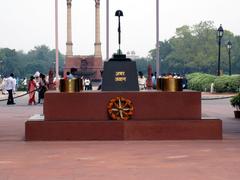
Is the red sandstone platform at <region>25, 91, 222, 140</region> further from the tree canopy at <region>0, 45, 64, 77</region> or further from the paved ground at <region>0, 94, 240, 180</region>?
the tree canopy at <region>0, 45, 64, 77</region>

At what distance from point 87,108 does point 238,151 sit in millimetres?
3700

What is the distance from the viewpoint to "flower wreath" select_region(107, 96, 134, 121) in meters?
13.8

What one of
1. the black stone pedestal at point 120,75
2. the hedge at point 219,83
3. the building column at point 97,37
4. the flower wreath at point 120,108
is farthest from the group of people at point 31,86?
the building column at point 97,37

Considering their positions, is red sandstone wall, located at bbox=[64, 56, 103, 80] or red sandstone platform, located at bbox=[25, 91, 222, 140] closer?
red sandstone platform, located at bbox=[25, 91, 222, 140]

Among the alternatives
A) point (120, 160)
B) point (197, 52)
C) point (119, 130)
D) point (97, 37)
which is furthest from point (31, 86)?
point (197, 52)

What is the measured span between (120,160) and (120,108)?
134 inches

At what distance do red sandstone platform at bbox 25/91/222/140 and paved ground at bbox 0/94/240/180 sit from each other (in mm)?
428

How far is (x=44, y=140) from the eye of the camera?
13.6m

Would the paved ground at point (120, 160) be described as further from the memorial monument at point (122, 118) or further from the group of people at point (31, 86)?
the group of people at point (31, 86)

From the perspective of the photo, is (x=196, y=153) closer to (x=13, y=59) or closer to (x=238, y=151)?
(x=238, y=151)

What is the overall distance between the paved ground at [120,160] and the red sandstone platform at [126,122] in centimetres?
43

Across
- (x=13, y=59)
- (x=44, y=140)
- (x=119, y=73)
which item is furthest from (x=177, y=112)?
(x=13, y=59)

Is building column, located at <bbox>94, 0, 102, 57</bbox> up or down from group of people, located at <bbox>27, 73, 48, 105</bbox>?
up

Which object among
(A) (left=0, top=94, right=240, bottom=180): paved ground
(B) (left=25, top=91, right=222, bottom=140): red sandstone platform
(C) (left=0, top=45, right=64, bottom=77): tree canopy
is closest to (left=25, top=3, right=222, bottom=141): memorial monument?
(B) (left=25, top=91, right=222, bottom=140): red sandstone platform
